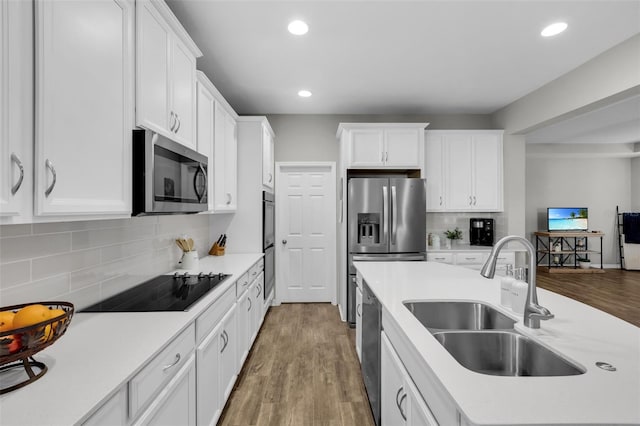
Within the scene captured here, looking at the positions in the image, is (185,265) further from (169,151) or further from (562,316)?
(562,316)

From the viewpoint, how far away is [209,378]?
5.63ft

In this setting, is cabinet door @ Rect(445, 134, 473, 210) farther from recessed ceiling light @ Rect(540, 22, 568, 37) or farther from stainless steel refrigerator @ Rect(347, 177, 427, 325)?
recessed ceiling light @ Rect(540, 22, 568, 37)

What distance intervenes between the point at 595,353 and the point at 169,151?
195 centimetres

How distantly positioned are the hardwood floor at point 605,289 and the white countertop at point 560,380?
11.7 feet

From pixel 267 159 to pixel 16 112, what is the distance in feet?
10.1

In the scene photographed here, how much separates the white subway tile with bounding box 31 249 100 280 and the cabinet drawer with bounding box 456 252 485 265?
372cm

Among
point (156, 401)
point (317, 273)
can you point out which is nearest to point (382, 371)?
point (156, 401)

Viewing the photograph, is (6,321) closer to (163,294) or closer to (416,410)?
(163,294)

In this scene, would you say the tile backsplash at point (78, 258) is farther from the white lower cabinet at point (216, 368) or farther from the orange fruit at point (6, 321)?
the white lower cabinet at point (216, 368)

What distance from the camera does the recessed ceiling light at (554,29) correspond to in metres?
2.34

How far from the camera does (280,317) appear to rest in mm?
3934

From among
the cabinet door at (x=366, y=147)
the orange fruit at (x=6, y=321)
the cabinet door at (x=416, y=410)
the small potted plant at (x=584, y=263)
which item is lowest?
the small potted plant at (x=584, y=263)

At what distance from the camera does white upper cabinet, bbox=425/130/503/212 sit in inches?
164

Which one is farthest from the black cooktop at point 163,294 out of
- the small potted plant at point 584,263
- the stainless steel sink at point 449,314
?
the small potted plant at point 584,263
